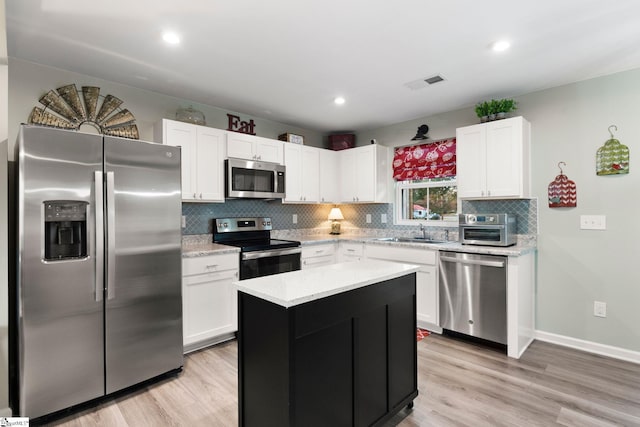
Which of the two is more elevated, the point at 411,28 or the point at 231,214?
the point at 411,28

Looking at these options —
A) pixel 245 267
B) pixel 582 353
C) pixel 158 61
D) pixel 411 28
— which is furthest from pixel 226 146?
pixel 582 353

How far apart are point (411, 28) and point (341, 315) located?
1884 millimetres

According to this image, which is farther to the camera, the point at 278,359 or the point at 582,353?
the point at 582,353

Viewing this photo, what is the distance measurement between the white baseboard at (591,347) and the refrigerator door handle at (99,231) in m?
3.88

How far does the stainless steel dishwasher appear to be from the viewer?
290 centimetres

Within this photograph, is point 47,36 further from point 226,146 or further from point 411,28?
point 411,28

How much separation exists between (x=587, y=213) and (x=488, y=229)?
33.8 inches

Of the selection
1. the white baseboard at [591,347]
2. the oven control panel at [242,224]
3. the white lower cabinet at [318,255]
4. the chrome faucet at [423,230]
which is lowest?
the white baseboard at [591,347]

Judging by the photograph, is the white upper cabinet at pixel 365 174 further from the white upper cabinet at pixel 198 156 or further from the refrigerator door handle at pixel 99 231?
the refrigerator door handle at pixel 99 231

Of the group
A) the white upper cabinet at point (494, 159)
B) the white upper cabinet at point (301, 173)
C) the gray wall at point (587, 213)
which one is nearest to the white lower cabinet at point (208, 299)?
the white upper cabinet at point (301, 173)

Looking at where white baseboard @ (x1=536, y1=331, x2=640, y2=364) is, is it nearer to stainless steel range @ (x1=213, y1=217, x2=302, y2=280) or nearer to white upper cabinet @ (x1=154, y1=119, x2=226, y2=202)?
stainless steel range @ (x1=213, y1=217, x2=302, y2=280)

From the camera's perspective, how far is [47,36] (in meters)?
2.21

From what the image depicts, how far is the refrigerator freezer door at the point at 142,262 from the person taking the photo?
2.20 metres

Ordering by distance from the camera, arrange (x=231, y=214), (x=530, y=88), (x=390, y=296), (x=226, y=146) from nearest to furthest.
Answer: (x=390, y=296) → (x=530, y=88) → (x=226, y=146) → (x=231, y=214)
